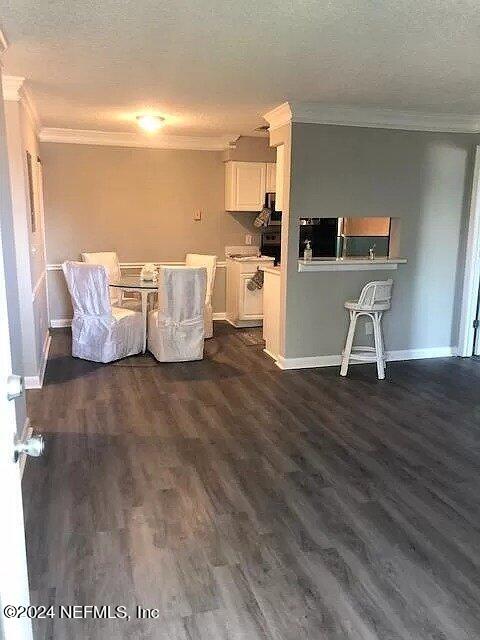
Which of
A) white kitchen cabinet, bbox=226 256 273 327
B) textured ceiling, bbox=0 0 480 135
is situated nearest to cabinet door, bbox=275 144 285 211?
textured ceiling, bbox=0 0 480 135

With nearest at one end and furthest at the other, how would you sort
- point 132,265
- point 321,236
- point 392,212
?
point 392,212 → point 321,236 → point 132,265

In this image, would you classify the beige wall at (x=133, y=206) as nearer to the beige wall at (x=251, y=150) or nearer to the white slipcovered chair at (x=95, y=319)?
the beige wall at (x=251, y=150)

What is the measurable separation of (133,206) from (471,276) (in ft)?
13.5

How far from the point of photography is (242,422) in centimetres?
371

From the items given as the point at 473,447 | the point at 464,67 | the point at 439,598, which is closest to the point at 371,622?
the point at 439,598

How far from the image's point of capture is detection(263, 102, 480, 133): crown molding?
452 centimetres

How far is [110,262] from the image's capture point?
6.44 metres

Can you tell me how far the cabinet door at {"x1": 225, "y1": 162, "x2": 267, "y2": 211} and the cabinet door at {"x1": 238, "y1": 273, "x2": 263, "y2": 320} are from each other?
0.97 meters

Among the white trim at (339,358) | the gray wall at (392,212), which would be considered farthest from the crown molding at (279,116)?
the white trim at (339,358)

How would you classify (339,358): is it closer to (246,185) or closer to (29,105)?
(246,185)

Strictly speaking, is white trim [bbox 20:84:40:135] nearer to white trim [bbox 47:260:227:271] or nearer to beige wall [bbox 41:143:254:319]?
beige wall [bbox 41:143:254:319]

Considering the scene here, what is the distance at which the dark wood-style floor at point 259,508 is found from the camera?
1936 mm

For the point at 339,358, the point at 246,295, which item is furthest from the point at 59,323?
the point at 339,358

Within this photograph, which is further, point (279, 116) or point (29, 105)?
point (279, 116)
